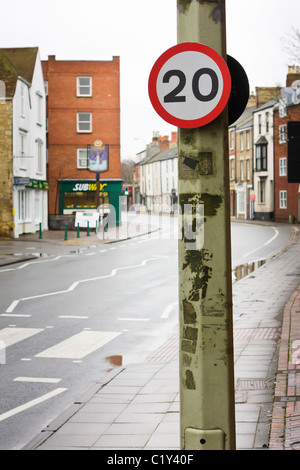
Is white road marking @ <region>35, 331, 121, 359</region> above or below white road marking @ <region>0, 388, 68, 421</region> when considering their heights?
above

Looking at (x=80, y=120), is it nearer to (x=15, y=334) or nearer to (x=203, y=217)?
(x=15, y=334)

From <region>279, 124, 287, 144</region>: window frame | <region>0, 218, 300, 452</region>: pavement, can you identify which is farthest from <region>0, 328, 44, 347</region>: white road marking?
<region>279, 124, 287, 144</region>: window frame

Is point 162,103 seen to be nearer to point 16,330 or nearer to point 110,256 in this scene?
point 16,330

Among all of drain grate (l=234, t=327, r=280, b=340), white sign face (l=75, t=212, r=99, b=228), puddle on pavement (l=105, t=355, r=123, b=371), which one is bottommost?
puddle on pavement (l=105, t=355, r=123, b=371)

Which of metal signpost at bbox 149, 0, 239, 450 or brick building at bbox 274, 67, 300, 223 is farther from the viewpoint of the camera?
brick building at bbox 274, 67, 300, 223

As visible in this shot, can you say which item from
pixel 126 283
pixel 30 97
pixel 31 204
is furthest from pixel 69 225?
pixel 126 283

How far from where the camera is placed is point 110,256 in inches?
997

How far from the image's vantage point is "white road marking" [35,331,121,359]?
900 centimetres

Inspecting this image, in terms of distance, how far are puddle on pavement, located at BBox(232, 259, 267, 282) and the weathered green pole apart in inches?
542

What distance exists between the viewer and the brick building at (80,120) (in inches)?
2029

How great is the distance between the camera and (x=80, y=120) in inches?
2052

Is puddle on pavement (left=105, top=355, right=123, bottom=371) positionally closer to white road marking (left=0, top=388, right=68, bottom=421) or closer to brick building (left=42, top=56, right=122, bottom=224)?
white road marking (left=0, top=388, right=68, bottom=421)

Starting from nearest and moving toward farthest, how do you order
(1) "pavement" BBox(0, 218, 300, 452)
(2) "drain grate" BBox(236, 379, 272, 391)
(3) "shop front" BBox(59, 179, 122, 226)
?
1. (1) "pavement" BBox(0, 218, 300, 452)
2. (2) "drain grate" BBox(236, 379, 272, 391)
3. (3) "shop front" BBox(59, 179, 122, 226)

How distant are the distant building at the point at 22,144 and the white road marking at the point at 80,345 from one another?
24.2 meters
